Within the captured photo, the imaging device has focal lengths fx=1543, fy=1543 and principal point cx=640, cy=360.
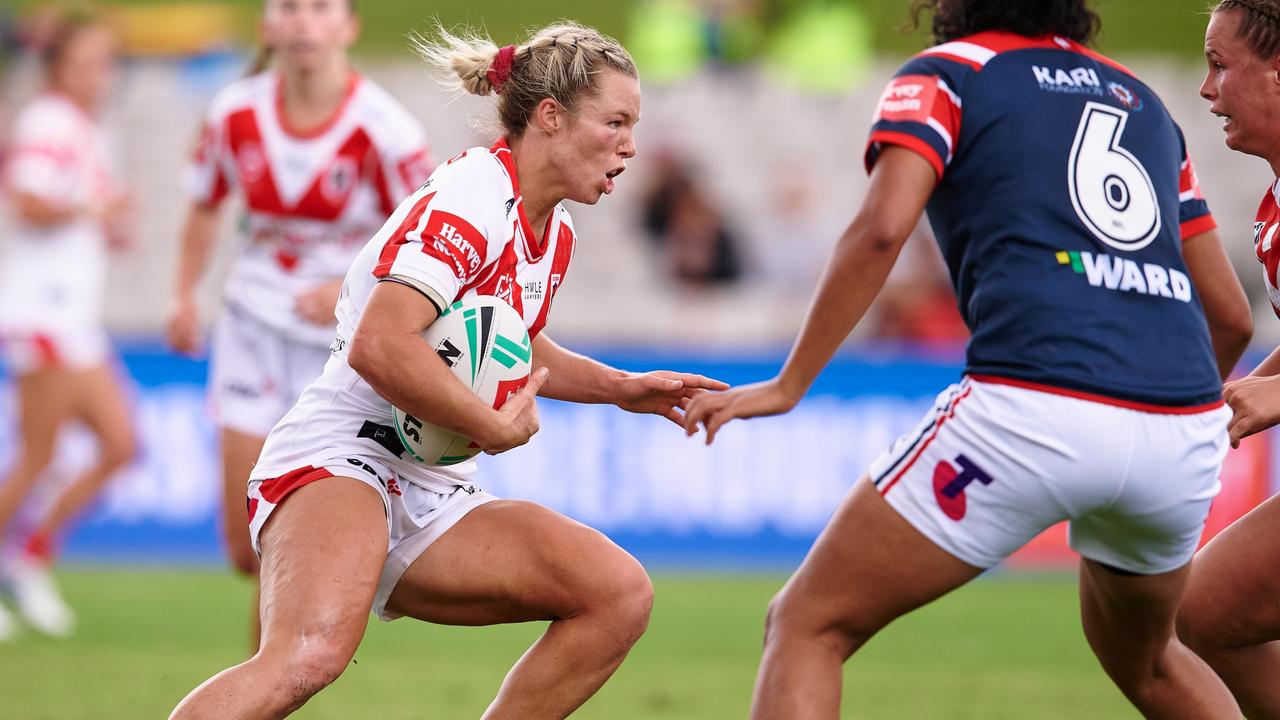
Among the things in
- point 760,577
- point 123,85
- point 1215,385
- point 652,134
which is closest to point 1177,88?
point 652,134

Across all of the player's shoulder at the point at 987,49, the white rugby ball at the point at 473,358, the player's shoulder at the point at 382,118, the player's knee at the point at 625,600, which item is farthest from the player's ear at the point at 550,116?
the player's shoulder at the point at 382,118

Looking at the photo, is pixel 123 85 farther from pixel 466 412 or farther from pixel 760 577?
pixel 466 412

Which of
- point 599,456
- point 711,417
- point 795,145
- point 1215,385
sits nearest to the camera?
point 1215,385

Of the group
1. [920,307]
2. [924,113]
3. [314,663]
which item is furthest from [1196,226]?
[920,307]

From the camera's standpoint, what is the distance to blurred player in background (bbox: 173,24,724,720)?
3660mm

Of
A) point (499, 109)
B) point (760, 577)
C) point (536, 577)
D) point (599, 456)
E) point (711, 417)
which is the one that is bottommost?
point (760, 577)

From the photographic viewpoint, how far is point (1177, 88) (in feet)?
52.3

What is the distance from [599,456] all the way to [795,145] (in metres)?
6.81

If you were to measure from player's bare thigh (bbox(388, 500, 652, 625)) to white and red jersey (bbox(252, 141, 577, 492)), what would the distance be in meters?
0.20

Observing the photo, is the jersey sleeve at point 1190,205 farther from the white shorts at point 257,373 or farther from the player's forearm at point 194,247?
the player's forearm at point 194,247

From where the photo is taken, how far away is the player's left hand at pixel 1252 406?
3.92 m

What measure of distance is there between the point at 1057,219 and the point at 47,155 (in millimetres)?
6825

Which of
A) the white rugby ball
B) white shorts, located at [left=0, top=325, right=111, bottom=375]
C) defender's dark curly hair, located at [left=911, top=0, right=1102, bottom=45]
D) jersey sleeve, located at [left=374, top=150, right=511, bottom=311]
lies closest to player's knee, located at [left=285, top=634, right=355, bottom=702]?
the white rugby ball

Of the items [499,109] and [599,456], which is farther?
[599,456]
